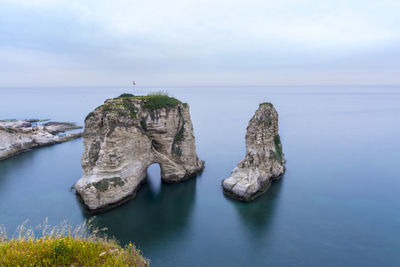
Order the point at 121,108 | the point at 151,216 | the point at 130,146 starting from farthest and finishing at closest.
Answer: the point at 130,146
the point at 121,108
the point at 151,216

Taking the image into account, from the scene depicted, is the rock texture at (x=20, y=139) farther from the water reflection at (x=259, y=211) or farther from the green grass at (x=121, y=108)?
the water reflection at (x=259, y=211)

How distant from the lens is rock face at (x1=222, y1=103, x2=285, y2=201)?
24.8 metres

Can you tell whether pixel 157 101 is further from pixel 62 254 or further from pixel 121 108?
pixel 62 254

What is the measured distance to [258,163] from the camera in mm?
25844

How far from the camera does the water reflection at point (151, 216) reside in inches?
755

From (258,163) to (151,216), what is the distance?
1313 cm

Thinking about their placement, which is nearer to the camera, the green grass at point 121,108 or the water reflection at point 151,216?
the water reflection at point 151,216

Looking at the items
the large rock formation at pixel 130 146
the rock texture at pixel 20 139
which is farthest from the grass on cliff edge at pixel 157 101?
the rock texture at pixel 20 139

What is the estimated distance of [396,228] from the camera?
2020 centimetres

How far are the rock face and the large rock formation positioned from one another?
7007mm

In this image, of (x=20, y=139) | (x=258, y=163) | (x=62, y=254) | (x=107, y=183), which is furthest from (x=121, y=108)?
(x=20, y=139)

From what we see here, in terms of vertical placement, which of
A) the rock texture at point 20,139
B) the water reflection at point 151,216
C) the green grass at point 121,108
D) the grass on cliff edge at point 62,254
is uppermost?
the green grass at point 121,108

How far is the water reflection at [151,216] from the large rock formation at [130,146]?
119cm

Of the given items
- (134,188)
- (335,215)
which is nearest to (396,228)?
(335,215)
